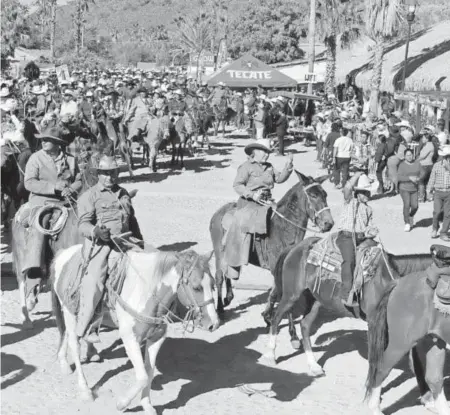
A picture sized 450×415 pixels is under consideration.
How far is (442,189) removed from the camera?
15836 mm

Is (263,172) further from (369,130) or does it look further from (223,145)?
(223,145)

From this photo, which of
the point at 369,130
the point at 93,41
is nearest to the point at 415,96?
the point at 369,130

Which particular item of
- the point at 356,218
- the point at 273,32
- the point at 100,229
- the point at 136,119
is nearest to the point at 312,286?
the point at 356,218

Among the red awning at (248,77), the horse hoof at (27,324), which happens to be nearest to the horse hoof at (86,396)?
the horse hoof at (27,324)

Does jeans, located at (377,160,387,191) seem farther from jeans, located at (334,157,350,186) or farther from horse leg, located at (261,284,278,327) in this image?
horse leg, located at (261,284,278,327)

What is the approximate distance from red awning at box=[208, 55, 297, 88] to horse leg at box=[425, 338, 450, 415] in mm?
26968

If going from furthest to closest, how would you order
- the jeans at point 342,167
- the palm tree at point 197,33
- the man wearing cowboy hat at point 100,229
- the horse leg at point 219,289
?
the palm tree at point 197,33
the jeans at point 342,167
the horse leg at point 219,289
the man wearing cowboy hat at point 100,229

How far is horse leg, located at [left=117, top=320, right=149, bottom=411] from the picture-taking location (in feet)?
23.4

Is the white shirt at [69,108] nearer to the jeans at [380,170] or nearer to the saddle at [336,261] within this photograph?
the jeans at [380,170]

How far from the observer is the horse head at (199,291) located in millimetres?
6773

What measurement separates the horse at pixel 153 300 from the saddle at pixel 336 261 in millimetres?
2048

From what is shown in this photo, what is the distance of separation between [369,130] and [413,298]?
18039 millimetres

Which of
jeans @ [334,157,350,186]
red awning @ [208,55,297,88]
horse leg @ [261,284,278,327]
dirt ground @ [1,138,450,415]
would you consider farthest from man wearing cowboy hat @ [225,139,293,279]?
red awning @ [208,55,297,88]

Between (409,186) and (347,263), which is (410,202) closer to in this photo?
(409,186)
